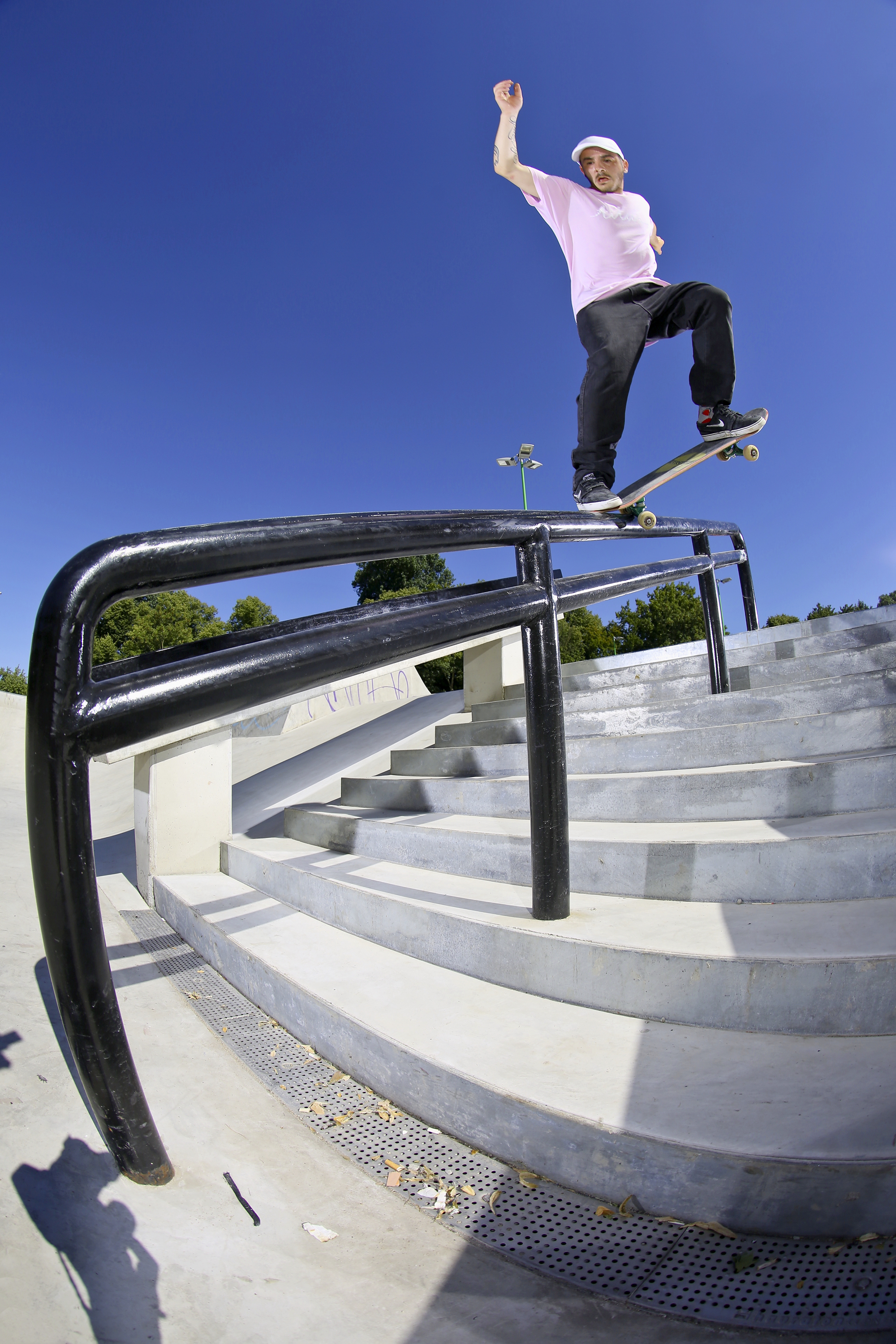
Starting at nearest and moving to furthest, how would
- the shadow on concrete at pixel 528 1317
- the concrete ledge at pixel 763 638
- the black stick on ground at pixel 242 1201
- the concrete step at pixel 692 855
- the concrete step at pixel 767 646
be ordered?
the shadow on concrete at pixel 528 1317 < the black stick on ground at pixel 242 1201 < the concrete step at pixel 692 855 < the concrete step at pixel 767 646 < the concrete ledge at pixel 763 638

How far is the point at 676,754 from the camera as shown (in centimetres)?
283

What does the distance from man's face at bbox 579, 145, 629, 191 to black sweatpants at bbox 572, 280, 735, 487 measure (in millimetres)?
588

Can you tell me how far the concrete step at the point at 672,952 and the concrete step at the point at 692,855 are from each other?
0.18 feet

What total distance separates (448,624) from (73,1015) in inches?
41.3

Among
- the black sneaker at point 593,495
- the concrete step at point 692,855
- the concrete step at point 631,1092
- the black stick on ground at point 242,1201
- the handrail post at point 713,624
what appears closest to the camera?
the concrete step at point 631,1092

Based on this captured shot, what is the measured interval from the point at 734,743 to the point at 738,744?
0.01 metres

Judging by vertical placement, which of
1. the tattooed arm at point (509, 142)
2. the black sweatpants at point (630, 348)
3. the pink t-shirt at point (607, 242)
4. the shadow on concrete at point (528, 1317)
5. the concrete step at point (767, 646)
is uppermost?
the tattooed arm at point (509, 142)

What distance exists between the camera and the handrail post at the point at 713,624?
3506 mm

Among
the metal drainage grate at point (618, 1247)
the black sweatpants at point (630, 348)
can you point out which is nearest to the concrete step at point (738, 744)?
the black sweatpants at point (630, 348)

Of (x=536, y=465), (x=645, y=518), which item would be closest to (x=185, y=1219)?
(x=645, y=518)

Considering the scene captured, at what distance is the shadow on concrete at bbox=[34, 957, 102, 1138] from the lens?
1444mm

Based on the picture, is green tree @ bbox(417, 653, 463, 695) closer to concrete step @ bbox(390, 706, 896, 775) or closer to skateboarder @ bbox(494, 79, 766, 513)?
skateboarder @ bbox(494, 79, 766, 513)

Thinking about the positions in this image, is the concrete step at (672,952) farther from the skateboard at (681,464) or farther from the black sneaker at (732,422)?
the black sneaker at (732,422)

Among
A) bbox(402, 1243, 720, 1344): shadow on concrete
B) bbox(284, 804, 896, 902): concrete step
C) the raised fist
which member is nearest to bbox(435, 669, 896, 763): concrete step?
bbox(284, 804, 896, 902): concrete step
